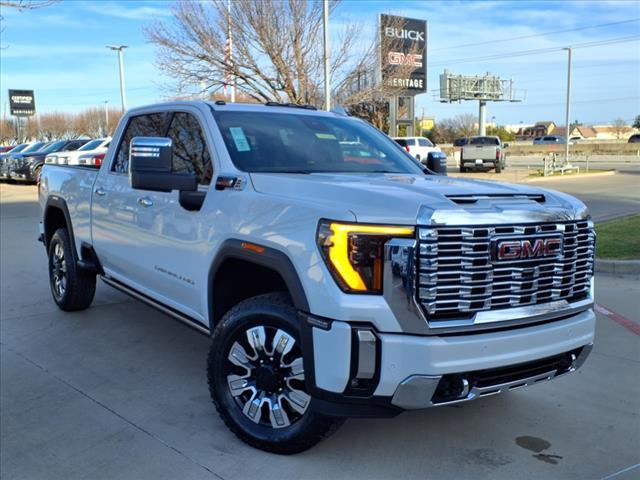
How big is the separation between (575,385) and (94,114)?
99.4 metres

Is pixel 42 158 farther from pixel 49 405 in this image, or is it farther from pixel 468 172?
pixel 49 405

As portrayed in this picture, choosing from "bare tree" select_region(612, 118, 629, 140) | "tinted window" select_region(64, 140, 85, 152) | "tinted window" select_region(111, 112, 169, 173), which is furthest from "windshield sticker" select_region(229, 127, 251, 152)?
"bare tree" select_region(612, 118, 629, 140)

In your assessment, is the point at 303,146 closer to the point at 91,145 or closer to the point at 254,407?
the point at 254,407

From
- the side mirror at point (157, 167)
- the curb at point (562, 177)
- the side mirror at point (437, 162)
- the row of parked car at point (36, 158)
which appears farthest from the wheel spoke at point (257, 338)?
the curb at point (562, 177)

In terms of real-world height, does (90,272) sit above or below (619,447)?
above

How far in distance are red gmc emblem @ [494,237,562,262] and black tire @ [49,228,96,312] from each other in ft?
14.3

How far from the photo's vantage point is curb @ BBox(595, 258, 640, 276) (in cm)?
788

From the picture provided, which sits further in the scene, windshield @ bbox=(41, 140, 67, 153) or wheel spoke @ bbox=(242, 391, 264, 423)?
windshield @ bbox=(41, 140, 67, 153)

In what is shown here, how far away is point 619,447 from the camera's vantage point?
141 inches

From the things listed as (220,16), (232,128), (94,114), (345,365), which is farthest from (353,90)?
(94,114)

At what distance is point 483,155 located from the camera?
30891 mm

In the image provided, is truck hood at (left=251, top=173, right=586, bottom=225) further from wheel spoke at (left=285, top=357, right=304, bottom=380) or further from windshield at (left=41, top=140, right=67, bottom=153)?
windshield at (left=41, top=140, right=67, bottom=153)

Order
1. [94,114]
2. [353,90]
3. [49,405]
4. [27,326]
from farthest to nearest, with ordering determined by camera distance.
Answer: [94,114]
[353,90]
[27,326]
[49,405]

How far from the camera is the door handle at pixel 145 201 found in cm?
448
